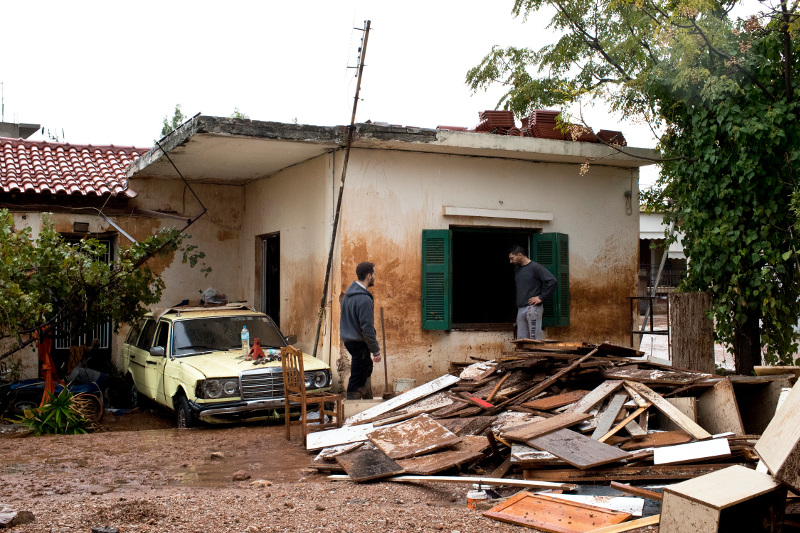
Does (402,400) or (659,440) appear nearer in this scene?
(659,440)

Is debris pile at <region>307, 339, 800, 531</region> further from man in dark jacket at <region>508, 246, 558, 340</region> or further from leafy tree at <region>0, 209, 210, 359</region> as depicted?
leafy tree at <region>0, 209, 210, 359</region>

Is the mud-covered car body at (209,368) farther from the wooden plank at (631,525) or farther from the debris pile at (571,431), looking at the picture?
the wooden plank at (631,525)

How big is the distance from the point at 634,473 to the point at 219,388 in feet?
15.7

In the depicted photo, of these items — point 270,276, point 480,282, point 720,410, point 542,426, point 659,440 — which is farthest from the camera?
point 480,282

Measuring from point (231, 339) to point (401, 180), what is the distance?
3278mm

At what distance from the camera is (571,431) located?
6.28 m

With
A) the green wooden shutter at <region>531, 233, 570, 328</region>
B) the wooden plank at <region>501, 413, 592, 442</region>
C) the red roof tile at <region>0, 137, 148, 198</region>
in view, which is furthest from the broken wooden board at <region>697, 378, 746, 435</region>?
the red roof tile at <region>0, 137, 148, 198</region>

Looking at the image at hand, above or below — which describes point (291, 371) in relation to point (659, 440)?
above

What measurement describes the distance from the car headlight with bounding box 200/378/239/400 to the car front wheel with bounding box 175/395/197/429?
1.44ft

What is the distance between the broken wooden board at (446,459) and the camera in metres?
6.20

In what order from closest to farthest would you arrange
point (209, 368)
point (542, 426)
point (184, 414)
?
point (542, 426) < point (209, 368) < point (184, 414)

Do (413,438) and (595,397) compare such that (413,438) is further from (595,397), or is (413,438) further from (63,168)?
(63,168)

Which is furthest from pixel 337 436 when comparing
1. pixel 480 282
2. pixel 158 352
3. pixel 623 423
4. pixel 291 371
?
pixel 480 282

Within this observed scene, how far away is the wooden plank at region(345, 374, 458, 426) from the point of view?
27.2 feet
